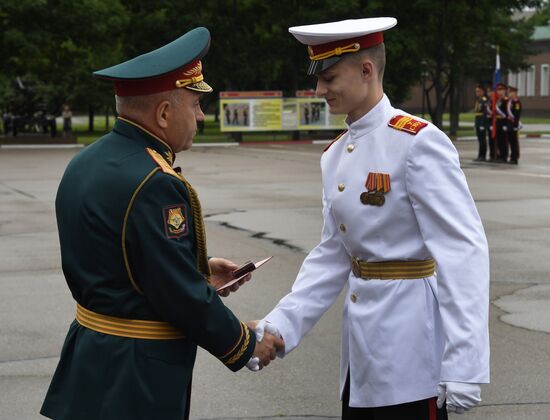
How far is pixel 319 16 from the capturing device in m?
40.6

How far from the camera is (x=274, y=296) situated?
8.93m

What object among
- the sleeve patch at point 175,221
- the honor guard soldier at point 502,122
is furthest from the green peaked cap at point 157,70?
the honor guard soldier at point 502,122

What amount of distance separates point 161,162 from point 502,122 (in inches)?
983

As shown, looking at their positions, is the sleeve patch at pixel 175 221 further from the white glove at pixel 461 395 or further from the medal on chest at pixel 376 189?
the white glove at pixel 461 395

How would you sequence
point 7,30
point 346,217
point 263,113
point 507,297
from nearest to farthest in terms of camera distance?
point 346,217 < point 507,297 < point 7,30 < point 263,113

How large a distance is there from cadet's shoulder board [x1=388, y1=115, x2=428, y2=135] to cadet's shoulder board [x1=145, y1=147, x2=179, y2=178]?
2.80ft

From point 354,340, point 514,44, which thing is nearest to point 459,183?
point 354,340

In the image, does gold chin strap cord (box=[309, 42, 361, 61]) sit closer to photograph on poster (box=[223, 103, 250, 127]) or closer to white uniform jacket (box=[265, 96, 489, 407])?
white uniform jacket (box=[265, 96, 489, 407])

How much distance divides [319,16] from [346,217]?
37581mm

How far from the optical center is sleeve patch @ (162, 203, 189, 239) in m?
3.19

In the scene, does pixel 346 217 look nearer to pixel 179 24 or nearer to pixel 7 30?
pixel 7 30

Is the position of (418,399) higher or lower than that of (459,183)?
lower

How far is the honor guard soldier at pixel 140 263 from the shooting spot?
3207 millimetres

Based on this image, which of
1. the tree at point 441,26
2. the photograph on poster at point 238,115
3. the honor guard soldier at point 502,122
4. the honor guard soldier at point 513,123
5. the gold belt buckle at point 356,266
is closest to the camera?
the gold belt buckle at point 356,266
